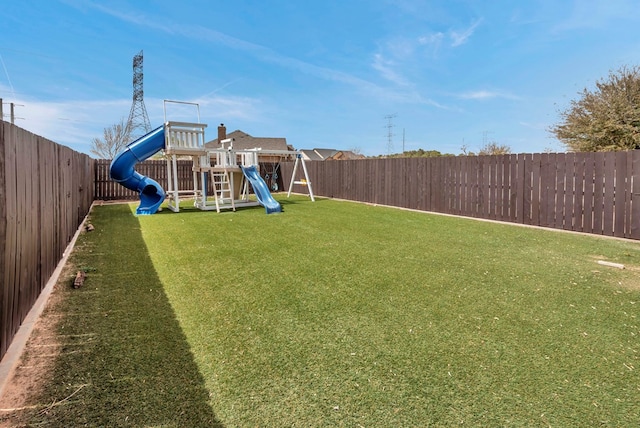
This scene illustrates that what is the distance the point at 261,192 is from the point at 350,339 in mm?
8140

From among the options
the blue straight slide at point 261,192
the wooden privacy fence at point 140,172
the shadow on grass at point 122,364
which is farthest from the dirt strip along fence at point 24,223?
the wooden privacy fence at point 140,172

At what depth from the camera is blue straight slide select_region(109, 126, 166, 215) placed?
384 inches

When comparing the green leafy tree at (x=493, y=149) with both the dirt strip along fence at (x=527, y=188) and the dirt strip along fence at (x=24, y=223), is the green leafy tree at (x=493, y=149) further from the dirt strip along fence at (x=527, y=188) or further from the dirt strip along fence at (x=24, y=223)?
the dirt strip along fence at (x=24, y=223)

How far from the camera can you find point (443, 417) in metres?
1.64

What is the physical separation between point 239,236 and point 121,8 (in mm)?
11280

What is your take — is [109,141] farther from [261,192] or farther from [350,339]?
[350,339]

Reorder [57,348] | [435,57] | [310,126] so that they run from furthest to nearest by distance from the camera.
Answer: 1. [310,126]
2. [435,57]
3. [57,348]

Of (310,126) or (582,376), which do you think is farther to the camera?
(310,126)

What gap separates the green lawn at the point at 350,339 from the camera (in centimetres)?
171

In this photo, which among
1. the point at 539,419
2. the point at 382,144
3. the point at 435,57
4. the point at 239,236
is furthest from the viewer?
the point at 382,144

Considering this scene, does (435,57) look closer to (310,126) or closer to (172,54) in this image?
(172,54)

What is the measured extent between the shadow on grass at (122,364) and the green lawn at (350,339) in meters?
0.01

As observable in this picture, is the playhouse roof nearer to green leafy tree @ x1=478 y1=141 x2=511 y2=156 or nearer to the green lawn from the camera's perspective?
green leafy tree @ x1=478 y1=141 x2=511 y2=156

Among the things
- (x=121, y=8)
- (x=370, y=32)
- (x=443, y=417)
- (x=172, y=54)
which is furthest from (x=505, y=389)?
(x=172, y=54)
